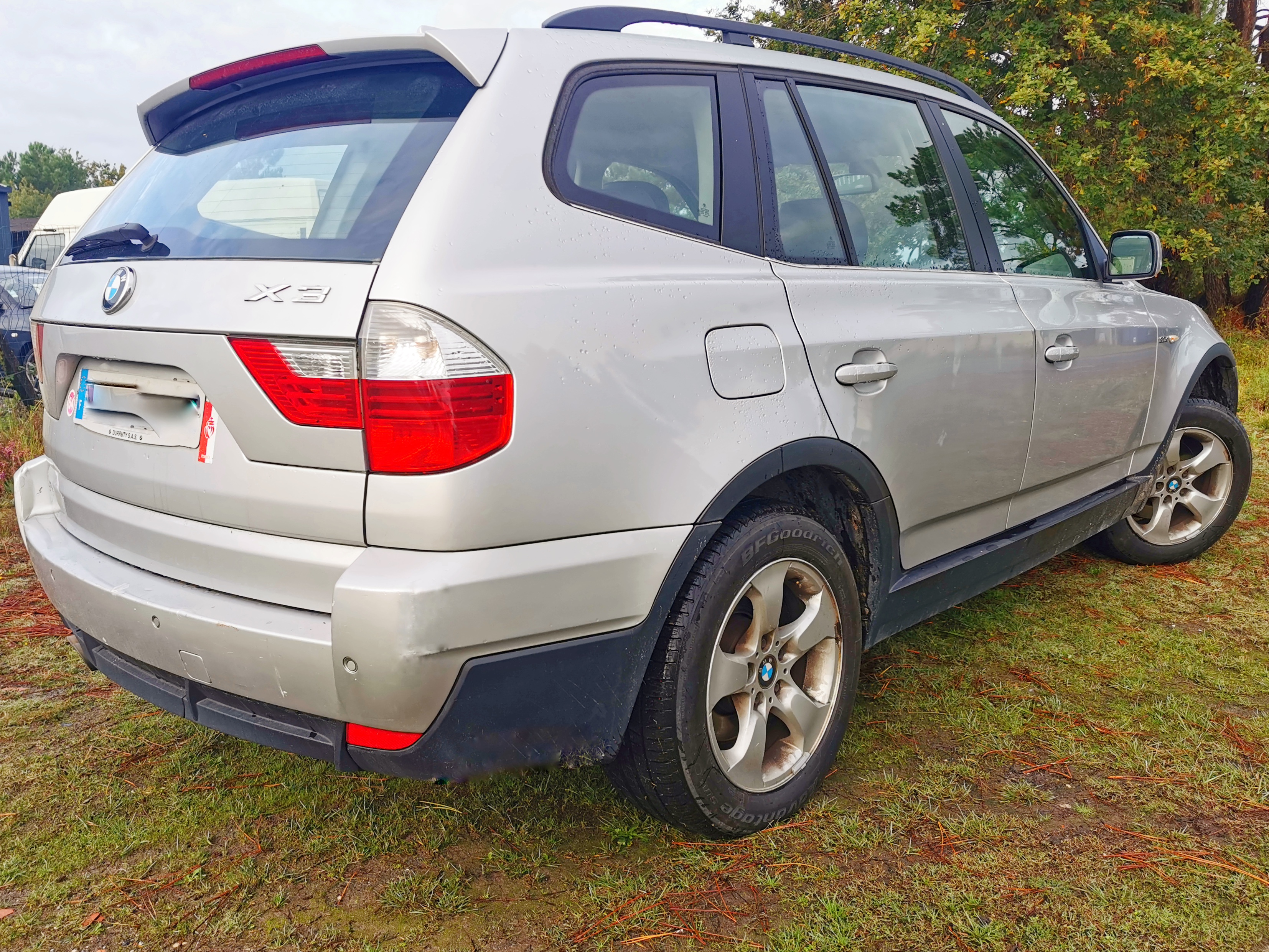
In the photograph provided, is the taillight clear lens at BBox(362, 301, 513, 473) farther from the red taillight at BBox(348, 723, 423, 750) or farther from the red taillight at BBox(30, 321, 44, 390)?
the red taillight at BBox(30, 321, 44, 390)

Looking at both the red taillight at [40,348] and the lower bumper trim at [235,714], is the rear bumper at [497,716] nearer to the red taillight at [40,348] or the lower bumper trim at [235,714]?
the lower bumper trim at [235,714]

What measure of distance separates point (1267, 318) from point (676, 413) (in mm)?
13006

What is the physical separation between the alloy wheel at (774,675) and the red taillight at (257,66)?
149 centimetres

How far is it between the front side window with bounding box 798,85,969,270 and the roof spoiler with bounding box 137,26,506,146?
103 cm

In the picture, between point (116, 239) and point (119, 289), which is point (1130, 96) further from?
point (119, 289)

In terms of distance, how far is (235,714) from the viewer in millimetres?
1879

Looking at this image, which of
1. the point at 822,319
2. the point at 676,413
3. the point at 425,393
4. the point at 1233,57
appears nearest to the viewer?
the point at 425,393

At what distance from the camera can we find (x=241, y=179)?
6.86ft

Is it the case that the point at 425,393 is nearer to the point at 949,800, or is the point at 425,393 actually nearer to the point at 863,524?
the point at 863,524

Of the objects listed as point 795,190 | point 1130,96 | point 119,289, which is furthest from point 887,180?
point 1130,96

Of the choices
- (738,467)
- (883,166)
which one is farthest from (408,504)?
(883,166)

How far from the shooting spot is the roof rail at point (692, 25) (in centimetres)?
216

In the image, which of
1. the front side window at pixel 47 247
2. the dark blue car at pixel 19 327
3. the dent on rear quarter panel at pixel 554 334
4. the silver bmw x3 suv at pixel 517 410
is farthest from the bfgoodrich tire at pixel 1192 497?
the front side window at pixel 47 247

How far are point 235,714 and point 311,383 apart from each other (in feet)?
2.30
